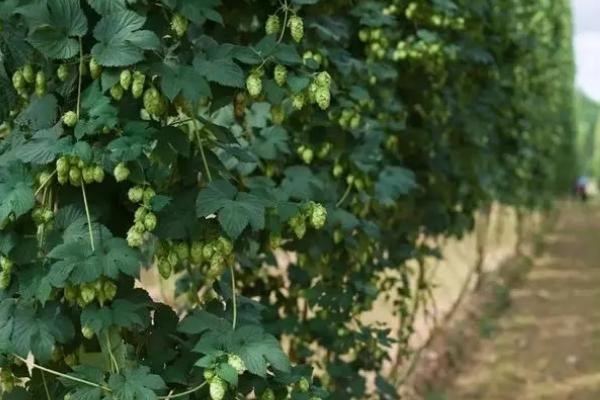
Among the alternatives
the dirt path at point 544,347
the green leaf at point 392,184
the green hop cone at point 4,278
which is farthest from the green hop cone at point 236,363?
the dirt path at point 544,347

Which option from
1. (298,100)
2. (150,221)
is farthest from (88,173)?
(298,100)

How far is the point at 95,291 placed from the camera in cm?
152

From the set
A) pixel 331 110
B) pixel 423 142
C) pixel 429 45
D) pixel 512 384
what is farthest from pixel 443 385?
pixel 331 110

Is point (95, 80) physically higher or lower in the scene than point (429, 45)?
lower

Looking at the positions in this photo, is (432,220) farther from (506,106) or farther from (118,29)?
(118,29)

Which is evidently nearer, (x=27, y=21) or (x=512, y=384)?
(x=27, y=21)

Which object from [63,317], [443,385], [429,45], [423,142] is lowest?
[443,385]

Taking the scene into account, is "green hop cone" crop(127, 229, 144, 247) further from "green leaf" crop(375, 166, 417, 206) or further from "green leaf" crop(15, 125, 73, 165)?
"green leaf" crop(375, 166, 417, 206)

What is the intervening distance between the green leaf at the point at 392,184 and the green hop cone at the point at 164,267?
1345 mm

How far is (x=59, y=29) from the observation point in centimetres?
152

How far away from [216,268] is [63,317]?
12.1 inches

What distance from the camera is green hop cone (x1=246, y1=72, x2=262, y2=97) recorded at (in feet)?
5.41

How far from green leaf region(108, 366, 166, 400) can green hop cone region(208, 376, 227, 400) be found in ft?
0.36

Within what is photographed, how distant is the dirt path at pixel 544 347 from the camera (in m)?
5.69
